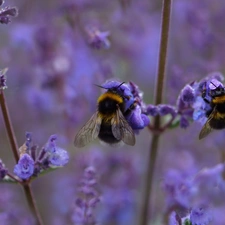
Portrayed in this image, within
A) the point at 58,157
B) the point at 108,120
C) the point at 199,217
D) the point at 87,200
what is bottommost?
the point at 87,200

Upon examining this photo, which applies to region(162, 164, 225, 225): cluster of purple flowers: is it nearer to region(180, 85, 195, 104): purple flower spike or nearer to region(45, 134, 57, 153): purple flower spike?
region(180, 85, 195, 104): purple flower spike

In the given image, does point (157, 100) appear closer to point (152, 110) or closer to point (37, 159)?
point (152, 110)

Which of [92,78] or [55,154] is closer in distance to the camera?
[55,154]

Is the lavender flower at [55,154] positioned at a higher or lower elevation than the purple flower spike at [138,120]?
lower

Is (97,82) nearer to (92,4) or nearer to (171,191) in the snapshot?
(92,4)

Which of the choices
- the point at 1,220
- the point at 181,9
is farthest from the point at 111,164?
the point at 181,9

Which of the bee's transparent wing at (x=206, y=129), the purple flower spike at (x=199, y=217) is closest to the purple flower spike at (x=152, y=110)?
the bee's transparent wing at (x=206, y=129)

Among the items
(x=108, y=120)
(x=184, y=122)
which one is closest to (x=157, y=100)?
(x=184, y=122)

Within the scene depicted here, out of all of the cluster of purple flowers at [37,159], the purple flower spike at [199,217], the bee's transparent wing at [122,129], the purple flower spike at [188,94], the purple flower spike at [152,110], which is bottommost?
the purple flower spike at [199,217]

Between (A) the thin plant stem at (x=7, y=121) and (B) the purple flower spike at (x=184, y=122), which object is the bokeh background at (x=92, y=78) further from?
(A) the thin plant stem at (x=7, y=121)
